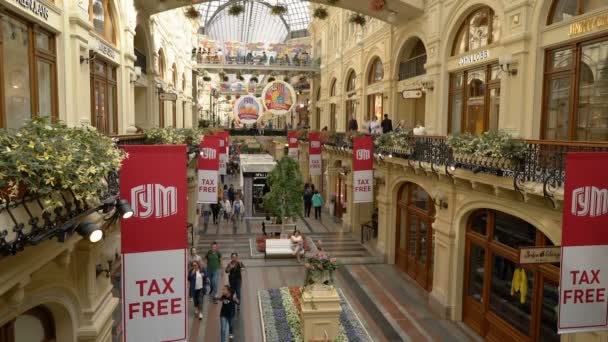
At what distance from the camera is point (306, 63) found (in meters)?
35.9

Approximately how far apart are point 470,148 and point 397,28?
9.79m

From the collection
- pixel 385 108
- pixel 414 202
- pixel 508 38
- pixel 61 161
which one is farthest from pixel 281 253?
pixel 61 161

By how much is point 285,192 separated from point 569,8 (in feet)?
42.7

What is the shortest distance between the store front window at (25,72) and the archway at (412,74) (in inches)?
458

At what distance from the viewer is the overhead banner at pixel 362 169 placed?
14.3 meters

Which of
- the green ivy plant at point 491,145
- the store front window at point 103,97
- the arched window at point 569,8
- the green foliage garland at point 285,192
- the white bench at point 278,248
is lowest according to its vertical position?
the white bench at point 278,248

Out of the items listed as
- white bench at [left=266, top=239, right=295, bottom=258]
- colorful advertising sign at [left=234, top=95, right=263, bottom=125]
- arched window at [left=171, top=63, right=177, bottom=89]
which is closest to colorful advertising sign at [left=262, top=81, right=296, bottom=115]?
colorful advertising sign at [left=234, top=95, right=263, bottom=125]

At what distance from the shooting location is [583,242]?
Result: 5.92 meters

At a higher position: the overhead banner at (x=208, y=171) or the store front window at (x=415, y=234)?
the overhead banner at (x=208, y=171)

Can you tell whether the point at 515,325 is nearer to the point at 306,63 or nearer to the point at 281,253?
the point at 281,253

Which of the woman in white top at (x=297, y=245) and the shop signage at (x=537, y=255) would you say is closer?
the shop signage at (x=537, y=255)

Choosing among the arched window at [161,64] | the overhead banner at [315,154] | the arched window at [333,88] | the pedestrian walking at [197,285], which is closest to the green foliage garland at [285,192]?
the overhead banner at [315,154]

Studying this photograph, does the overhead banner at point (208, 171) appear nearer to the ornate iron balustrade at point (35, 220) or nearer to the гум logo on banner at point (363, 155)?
the гум logo on banner at point (363, 155)

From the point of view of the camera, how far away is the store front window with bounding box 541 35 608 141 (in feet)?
29.1
